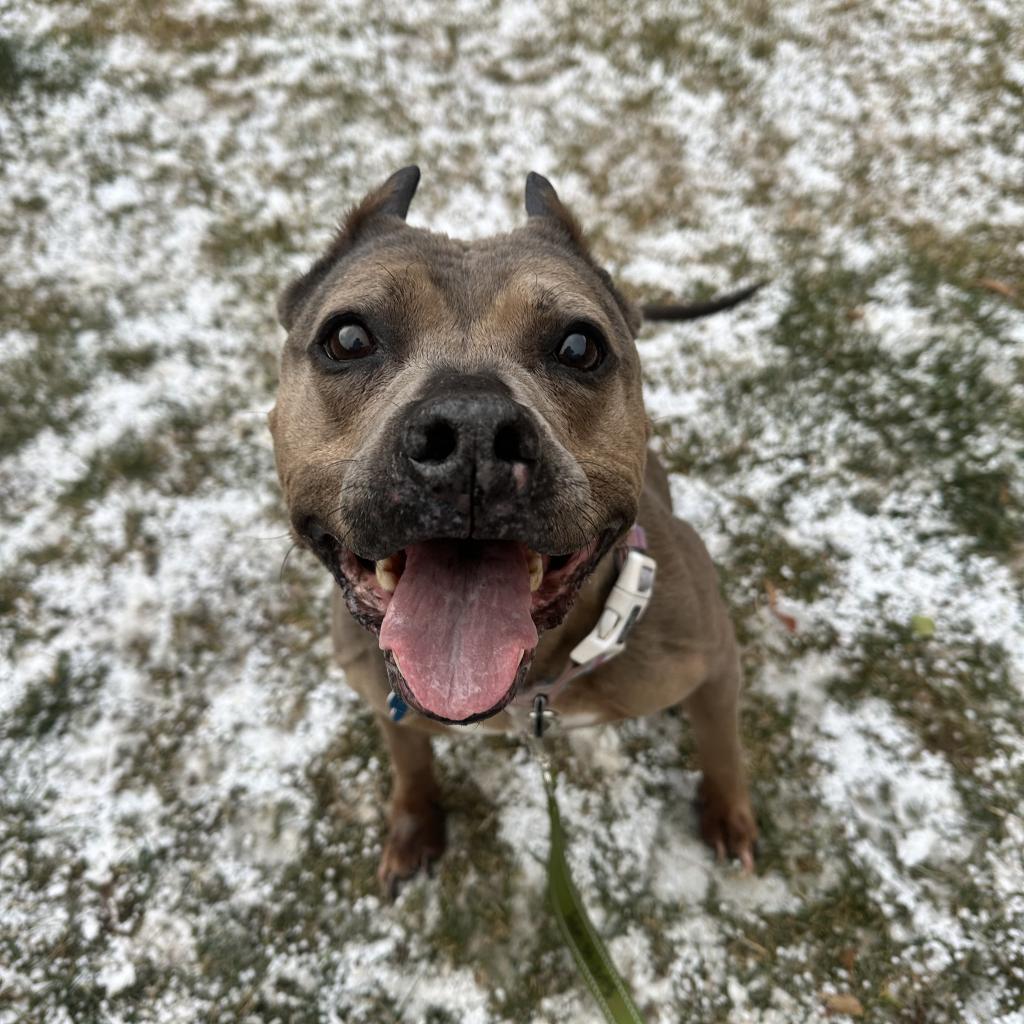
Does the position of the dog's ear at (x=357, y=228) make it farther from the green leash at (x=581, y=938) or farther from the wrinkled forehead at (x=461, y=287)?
the green leash at (x=581, y=938)

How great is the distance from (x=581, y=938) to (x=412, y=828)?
85 cm

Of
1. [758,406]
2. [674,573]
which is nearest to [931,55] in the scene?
[758,406]

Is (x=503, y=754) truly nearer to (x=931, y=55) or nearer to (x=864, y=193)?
(x=864, y=193)

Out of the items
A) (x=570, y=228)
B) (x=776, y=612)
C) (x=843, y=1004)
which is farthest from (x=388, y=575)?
(x=843, y=1004)

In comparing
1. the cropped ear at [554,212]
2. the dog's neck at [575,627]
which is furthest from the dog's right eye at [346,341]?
the dog's neck at [575,627]

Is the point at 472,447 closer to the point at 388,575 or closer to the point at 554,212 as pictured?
the point at 388,575

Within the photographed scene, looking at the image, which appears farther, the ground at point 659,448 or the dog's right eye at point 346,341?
the ground at point 659,448

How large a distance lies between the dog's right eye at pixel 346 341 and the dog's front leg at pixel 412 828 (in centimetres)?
170

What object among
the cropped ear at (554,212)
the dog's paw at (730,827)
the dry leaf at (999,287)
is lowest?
the dog's paw at (730,827)

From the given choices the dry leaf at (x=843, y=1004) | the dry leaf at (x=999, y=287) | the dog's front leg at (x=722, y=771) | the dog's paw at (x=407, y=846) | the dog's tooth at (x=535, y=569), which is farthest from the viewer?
the dry leaf at (x=999, y=287)

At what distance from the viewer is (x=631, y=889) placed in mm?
3205

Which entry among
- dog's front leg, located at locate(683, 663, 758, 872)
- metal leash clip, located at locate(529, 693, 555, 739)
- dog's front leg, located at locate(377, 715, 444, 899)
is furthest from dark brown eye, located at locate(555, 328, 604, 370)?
dog's front leg, located at locate(377, 715, 444, 899)

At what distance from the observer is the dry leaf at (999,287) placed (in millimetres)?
4523

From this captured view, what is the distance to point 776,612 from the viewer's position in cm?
380
